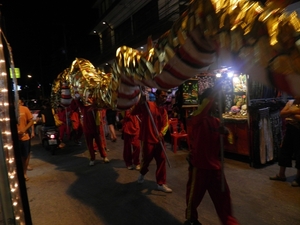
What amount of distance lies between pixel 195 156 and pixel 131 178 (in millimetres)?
2798

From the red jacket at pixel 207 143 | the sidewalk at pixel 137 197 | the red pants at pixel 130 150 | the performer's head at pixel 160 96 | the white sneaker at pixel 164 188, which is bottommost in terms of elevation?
the sidewalk at pixel 137 197

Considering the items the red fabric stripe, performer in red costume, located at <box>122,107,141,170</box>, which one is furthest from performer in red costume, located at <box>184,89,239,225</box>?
performer in red costume, located at <box>122,107,141,170</box>

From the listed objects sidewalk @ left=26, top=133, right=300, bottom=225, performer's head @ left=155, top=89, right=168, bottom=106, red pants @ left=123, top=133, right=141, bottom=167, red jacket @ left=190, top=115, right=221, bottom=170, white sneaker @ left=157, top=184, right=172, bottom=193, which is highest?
performer's head @ left=155, top=89, right=168, bottom=106

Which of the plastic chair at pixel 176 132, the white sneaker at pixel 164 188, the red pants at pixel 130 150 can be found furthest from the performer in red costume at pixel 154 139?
the plastic chair at pixel 176 132

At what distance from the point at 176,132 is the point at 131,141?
87.0 inches

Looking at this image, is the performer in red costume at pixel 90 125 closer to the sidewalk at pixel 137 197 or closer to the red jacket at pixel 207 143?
the sidewalk at pixel 137 197

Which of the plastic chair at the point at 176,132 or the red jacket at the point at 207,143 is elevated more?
the red jacket at the point at 207,143

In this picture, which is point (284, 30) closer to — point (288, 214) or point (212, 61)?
point (212, 61)

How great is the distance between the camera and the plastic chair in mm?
7867

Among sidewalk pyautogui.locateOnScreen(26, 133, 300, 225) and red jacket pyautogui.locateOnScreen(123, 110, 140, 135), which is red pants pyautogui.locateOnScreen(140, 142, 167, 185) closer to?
sidewalk pyautogui.locateOnScreen(26, 133, 300, 225)

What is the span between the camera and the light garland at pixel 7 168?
2160mm

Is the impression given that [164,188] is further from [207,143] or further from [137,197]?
[207,143]

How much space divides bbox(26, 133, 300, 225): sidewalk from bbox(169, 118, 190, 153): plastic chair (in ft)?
3.32

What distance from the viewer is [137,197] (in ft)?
15.1
